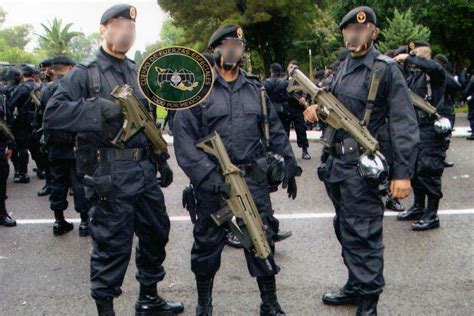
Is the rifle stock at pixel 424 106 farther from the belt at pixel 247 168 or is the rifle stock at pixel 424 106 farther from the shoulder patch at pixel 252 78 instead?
the belt at pixel 247 168

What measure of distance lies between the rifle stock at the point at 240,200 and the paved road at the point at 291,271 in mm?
833

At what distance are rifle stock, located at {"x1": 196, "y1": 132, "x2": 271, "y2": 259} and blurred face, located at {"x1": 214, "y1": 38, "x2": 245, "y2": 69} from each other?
20.7 inches

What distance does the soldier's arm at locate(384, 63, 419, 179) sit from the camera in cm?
357

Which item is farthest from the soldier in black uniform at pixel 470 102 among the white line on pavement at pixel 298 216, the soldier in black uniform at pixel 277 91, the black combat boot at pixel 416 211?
the black combat boot at pixel 416 211

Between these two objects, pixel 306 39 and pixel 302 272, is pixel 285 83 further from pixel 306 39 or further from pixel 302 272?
pixel 306 39

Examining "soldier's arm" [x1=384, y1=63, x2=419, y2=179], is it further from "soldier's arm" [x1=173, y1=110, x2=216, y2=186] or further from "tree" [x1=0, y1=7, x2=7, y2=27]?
"tree" [x1=0, y1=7, x2=7, y2=27]

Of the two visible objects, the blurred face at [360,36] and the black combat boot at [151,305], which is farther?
the black combat boot at [151,305]

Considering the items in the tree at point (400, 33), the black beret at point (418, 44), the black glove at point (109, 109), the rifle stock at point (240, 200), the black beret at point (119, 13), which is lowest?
the rifle stock at point (240, 200)

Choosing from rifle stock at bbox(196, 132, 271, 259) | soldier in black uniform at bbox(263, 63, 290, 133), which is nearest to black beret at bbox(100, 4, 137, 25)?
rifle stock at bbox(196, 132, 271, 259)

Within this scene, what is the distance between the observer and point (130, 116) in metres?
3.48

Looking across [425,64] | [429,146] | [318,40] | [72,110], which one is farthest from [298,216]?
[318,40]

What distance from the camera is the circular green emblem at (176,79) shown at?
3500mm

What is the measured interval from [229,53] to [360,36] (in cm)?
95

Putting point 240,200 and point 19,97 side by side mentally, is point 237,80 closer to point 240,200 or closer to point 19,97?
point 240,200
